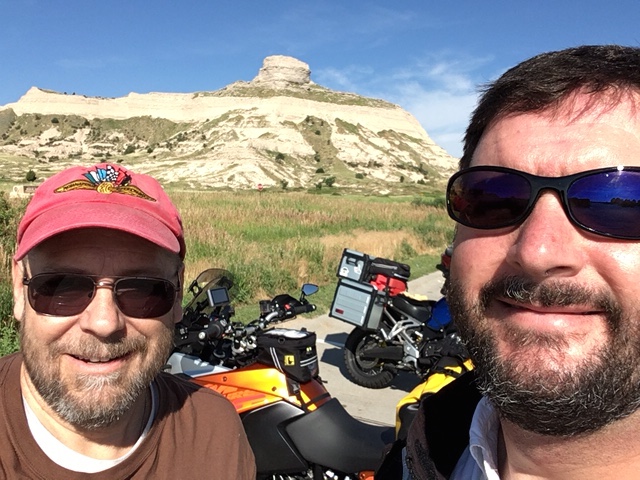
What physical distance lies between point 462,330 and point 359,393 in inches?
167

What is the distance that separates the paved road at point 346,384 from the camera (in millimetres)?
4910

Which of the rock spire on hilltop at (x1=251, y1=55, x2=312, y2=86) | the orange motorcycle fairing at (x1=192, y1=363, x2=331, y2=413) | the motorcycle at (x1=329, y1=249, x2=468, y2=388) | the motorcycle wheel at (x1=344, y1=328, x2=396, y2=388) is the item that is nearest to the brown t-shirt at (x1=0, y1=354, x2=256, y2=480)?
the orange motorcycle fairing at (x1=192, y1=363, x2=331, y2=413)

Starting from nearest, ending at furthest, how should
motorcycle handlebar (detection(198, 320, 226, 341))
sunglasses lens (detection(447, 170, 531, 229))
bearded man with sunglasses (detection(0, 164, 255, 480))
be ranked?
sunglasses lens (detection(447, 170, 531, 229)) < bearded man with sunglasses (detection(0, 164, 255, 480)) < motorcycle handlebar (detection(198, 320, 226, 341))

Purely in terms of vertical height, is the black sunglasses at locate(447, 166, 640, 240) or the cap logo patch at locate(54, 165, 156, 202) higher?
the black sunglasses at locate(447, 166, 640, 240)

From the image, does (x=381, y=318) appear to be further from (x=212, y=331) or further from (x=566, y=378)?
(x=566, y=378)

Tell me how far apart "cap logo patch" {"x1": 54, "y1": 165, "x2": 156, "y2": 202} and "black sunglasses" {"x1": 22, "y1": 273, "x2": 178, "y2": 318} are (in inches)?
11.1

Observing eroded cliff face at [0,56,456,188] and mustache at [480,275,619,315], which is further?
eroded cliff face at [0,56,456,188]

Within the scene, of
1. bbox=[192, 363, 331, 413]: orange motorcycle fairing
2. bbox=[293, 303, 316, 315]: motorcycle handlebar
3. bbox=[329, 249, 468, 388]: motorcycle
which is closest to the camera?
bbox=[192, 363, 331, 413]: orange motorcycle fairing

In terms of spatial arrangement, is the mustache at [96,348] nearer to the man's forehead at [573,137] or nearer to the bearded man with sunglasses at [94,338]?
the bearded man with sunglasses at [94,338]

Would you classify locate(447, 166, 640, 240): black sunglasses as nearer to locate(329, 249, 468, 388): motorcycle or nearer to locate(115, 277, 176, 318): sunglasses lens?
locate(115, 277, 176, 318): sunglasses lens

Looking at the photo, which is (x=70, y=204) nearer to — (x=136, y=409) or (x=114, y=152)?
(x=136, y=409)

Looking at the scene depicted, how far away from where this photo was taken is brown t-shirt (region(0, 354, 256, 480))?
134 centimetres

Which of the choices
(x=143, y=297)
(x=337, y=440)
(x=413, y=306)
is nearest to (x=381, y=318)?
(x=413, y=306)

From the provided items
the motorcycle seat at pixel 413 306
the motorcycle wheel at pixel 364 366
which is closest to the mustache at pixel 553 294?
the motorcycle seat at pixel 413 306
